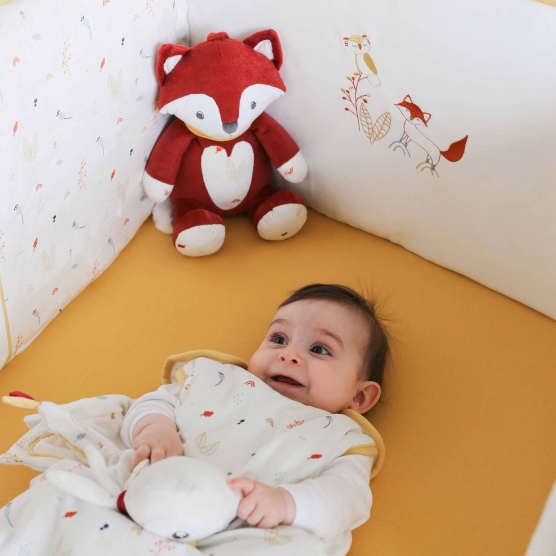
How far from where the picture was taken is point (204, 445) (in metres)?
0.97

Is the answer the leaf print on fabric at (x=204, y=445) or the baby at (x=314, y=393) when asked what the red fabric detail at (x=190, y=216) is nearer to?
the baby at (x=314, y=393)

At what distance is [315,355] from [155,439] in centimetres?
28

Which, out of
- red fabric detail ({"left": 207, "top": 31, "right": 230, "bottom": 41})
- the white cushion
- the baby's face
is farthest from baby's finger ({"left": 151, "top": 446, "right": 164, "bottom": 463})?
red fabric detail ({"left": 207, "top": 31, "right": 230, "bottom": 41})

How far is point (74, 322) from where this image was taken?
4.39ft

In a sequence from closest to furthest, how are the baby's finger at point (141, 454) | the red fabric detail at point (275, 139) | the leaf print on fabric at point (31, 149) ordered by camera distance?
the baby's finger at point (141, 454) → the leaf print on fabric at point (31, 149) → the red fabric detail at point (275, 139)

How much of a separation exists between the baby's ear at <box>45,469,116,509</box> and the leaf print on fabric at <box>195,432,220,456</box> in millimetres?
159

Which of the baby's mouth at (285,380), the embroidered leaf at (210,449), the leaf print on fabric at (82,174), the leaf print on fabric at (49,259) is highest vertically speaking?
the leaf print on fabric at (82,174)

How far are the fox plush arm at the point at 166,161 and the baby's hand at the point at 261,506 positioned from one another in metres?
0.75

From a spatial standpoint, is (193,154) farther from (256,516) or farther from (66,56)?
(256,516)

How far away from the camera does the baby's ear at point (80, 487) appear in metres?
0.82

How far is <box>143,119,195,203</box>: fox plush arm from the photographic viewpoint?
4.66ft

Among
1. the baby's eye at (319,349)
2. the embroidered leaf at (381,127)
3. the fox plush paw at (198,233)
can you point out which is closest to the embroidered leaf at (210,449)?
the baby's eye at (319,349)

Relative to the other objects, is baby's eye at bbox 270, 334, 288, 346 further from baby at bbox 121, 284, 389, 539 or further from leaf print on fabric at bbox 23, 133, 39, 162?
leaf print on fabric at bbox 23, 133, 39, 162

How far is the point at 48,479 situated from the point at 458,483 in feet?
1.90
